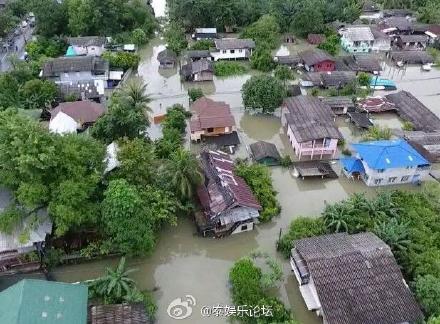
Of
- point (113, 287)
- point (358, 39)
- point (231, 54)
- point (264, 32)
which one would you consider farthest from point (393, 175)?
point (264, 32)

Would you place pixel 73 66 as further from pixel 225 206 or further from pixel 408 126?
pixel 408 126

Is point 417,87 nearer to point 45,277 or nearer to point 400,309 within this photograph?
point 400,309

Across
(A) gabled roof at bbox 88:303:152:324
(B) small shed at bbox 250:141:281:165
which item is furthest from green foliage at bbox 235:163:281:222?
(A) gabled roof at bbox 88:303:152:324

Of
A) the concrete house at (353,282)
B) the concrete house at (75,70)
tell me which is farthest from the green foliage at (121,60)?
the concrete house at (353,282)

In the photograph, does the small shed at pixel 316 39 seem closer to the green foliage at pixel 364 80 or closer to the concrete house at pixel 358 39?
the concrete house at pixel 358 39

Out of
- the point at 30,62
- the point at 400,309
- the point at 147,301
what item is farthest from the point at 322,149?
the point at 30,62

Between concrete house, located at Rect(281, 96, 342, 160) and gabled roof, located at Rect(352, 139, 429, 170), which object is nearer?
gabled roof, located at Rect(352, 139, 429, 170)

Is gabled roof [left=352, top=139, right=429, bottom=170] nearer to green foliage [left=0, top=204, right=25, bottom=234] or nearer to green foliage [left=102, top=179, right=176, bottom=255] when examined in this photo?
green foliage [left=102, top=179, right=176, bottom=255]
